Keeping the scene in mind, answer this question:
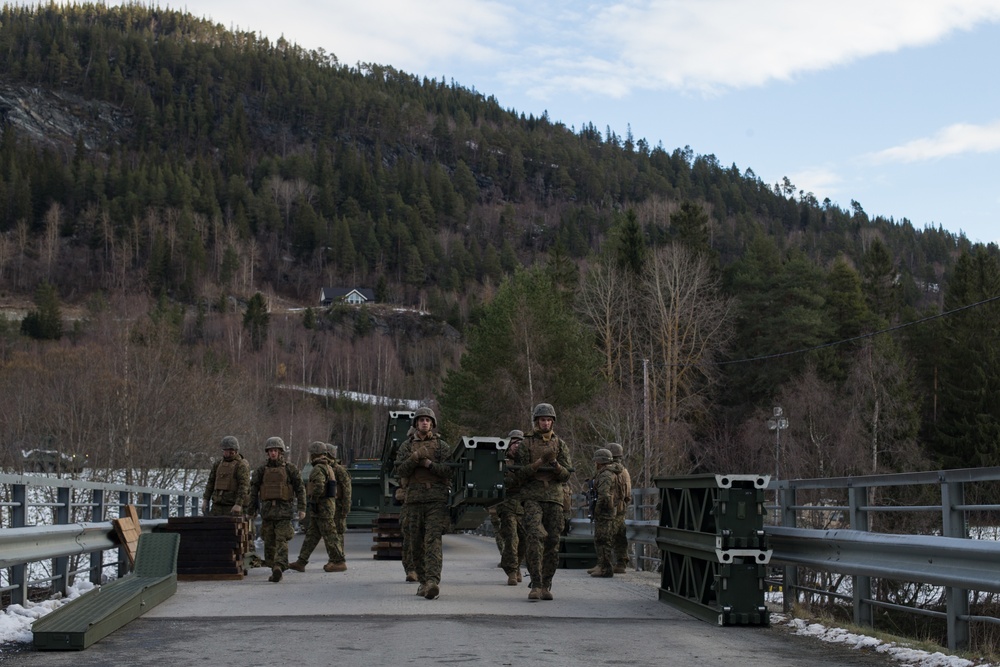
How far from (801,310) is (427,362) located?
8343 cm

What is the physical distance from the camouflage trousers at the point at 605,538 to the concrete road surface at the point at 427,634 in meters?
2.67

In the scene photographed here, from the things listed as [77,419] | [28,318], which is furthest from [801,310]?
[28,318]

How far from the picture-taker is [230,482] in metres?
18.1

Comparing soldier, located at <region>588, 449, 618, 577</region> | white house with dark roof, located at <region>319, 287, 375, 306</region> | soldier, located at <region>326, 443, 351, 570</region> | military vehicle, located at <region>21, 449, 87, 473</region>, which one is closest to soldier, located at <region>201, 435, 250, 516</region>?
soldier, located at <region>326, 443, 351, 570</region>

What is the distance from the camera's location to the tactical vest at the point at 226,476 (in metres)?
18.0

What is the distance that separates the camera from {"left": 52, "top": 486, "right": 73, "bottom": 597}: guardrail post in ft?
39.8

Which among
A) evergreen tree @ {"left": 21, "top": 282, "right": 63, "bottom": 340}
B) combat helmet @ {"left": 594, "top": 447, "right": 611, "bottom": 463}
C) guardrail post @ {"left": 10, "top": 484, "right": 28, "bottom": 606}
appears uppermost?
evergreen tree @ {"left": 21, "top": 282, "right": 63, "bottom": 340}

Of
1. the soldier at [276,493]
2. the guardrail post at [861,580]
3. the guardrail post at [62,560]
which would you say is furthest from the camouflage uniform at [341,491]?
the guardrail post at [861,580]

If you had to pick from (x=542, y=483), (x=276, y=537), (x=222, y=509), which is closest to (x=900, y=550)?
(x=542, y=483)

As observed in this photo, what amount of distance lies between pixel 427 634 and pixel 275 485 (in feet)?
26.4

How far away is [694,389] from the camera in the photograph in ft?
252

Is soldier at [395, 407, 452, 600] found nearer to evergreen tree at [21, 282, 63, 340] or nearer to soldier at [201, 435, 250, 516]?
soldier at [201, 435, 250, 516]

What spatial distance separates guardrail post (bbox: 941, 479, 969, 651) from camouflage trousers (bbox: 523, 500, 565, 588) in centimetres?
538

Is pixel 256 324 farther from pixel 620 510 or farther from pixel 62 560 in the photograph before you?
pixel 62 560
